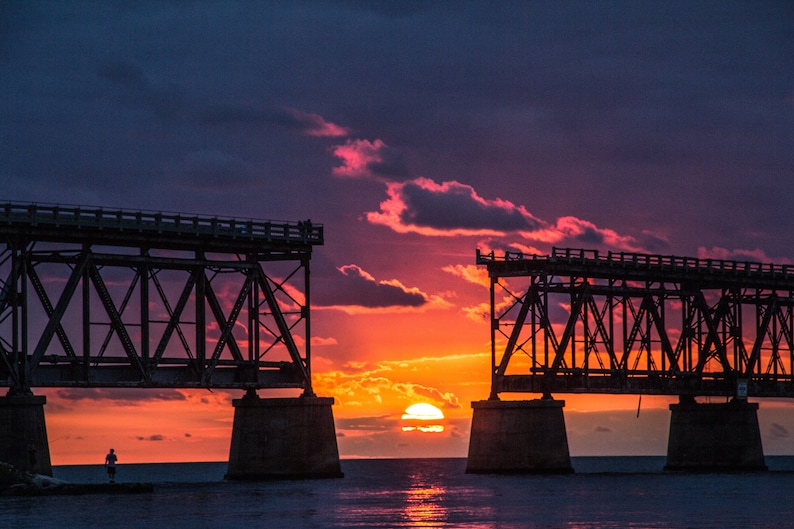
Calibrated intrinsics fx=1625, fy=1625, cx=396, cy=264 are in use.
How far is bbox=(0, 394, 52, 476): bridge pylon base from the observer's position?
77.9 m

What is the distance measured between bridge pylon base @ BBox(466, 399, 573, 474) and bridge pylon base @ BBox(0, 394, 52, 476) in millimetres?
31956

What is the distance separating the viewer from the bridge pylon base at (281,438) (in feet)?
302

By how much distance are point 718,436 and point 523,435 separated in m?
23.7

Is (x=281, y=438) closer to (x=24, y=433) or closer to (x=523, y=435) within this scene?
→ (x=523, y=435)

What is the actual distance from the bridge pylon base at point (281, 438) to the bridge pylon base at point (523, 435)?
43.5ft

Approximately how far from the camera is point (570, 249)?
106125 millimetres

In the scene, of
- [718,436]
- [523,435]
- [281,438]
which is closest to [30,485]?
[281,438]

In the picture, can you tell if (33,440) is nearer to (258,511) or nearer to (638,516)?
(258,511)

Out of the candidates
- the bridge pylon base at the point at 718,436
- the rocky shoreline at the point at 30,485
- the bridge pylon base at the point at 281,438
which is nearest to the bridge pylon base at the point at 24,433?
the rocky shoreline at the point at 30,485

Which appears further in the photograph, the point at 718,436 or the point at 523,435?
the point at 718,436

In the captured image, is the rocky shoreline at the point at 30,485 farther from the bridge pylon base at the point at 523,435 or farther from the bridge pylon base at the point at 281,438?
the bridge pylon base at the point at 523,435

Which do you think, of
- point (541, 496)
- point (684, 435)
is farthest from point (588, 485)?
point (684, 435)

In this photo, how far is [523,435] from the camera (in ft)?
332

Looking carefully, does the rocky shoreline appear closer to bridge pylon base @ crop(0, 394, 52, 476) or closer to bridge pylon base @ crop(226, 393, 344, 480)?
bridge pylon base @ crop(0, 394, 52, 476)
